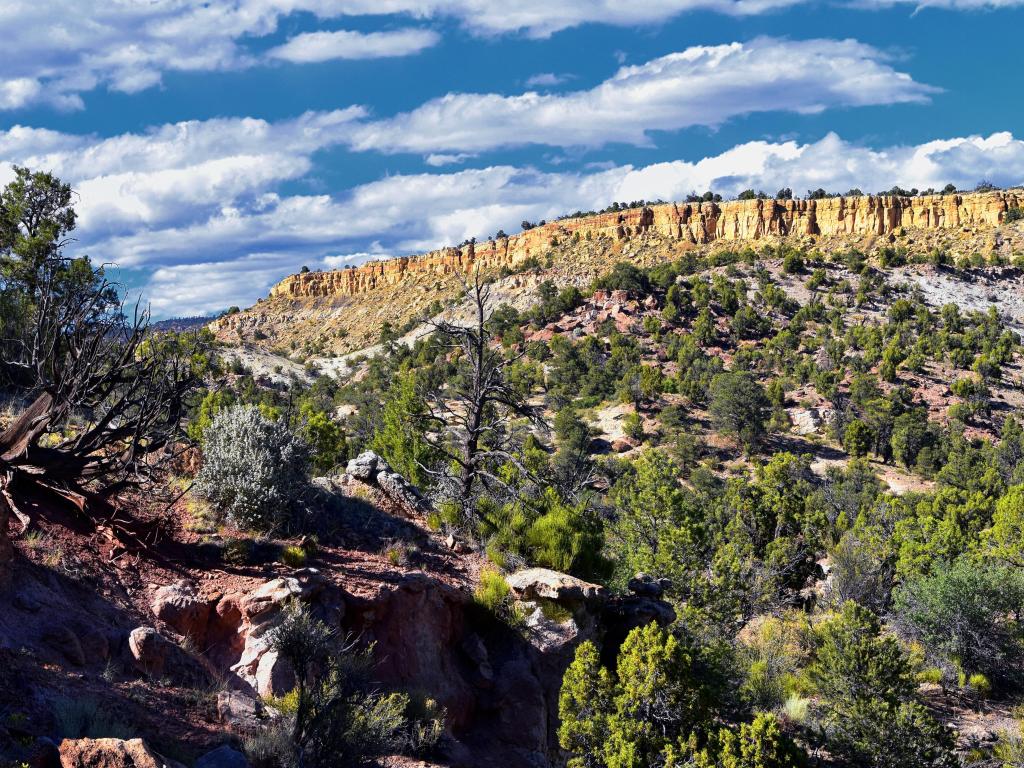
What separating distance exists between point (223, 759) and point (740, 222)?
9440cm

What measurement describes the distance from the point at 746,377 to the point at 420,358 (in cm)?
2784

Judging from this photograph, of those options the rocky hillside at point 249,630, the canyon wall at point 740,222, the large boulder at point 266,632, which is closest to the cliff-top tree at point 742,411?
the rocky hillside at point 249,630

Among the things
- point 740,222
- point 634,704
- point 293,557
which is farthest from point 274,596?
point 740,222

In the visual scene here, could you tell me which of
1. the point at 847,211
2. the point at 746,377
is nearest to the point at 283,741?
the point at 746,377

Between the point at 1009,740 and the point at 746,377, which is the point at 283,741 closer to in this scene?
the point at 1009,740

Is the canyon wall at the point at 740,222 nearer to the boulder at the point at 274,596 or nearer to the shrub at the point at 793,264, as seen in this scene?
the shrub at the point at 793,264

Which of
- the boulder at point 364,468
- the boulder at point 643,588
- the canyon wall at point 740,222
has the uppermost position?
the canyon wall at point 740,222

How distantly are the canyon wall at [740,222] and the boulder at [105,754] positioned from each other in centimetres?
7739

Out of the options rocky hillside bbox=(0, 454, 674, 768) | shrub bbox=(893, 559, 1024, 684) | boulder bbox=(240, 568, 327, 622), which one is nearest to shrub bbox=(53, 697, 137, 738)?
rocky hillside bbox=(0, 454, 674, 768)

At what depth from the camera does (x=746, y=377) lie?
4847 cm

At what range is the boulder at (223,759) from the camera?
5816 millimetres

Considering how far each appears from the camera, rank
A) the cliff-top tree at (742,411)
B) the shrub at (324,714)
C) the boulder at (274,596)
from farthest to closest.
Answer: the cliff-top tree at (742,411) < the boulder at (274,596) < the shrub at (324,714)

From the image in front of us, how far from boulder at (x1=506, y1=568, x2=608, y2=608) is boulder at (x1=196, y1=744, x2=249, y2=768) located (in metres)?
6.06

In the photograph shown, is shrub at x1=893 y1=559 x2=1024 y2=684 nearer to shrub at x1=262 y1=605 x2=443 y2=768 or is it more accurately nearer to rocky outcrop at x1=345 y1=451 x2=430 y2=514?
rocky outcrop at x1=345 y1=451 x2=430 y2=514
